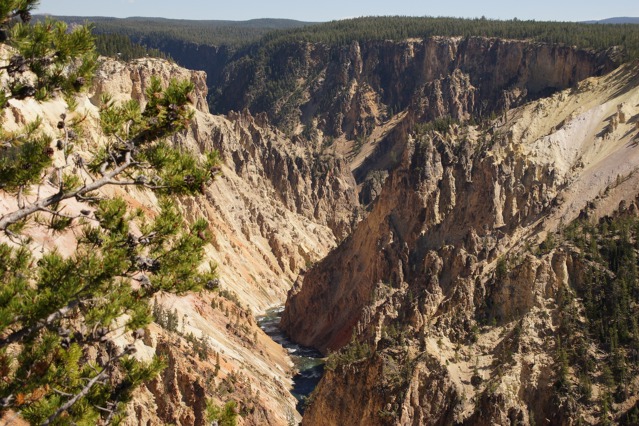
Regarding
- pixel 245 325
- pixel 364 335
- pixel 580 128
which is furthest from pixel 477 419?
pixel 580 128

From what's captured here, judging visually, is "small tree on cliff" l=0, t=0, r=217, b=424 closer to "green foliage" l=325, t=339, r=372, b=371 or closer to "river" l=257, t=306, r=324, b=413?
"green foliage" l=325, t=339, r=372, b=371

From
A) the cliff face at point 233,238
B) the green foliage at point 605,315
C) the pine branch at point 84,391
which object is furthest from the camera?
the cliff face at point 233,238

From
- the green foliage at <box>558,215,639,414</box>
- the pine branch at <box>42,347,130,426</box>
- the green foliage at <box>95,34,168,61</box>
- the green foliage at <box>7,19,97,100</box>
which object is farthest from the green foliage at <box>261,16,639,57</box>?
the pine branch at <box>42,347,130,426</box>

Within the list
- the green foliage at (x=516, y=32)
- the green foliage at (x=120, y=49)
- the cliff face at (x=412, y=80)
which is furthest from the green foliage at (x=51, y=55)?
the cliff face at (x=412, y=80)

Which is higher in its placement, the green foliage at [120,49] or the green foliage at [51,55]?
the green foliage at [51,55]

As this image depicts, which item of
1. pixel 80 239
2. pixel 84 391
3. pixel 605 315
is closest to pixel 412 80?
pixel 605 315

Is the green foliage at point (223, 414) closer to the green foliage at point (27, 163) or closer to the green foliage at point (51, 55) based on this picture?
the green foliage at point (27, 163)
